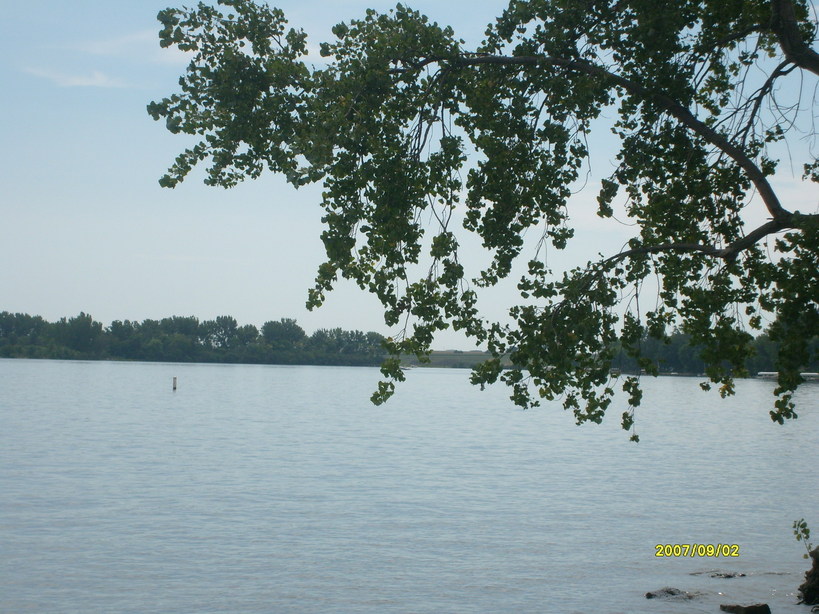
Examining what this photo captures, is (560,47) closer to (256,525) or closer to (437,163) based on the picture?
(437,163)

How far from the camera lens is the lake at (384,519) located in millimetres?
16734

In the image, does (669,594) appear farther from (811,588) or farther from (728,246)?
(728,246)

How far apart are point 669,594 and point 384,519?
923 cm

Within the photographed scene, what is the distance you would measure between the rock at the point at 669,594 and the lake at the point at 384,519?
0.20 metres

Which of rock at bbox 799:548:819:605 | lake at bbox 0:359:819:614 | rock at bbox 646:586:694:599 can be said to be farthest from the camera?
lake at bbox 0:359:819:614

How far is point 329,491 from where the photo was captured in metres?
29.0

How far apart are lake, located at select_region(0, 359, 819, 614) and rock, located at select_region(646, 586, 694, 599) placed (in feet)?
0.67

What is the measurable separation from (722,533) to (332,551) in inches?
394

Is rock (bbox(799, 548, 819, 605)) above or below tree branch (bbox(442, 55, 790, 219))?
below

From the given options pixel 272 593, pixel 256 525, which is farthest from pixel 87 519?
pixel 272 593

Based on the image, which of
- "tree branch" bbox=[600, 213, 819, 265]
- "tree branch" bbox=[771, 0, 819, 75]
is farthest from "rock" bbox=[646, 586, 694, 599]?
"tree branch" bbox=[771, 0, 819, 75]

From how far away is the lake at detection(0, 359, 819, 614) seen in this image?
16734mm

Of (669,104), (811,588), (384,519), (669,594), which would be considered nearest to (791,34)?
(669,104)

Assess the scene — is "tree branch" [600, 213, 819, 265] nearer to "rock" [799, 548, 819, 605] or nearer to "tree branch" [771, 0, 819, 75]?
"tree branch" [771, 0, 819, 75]
